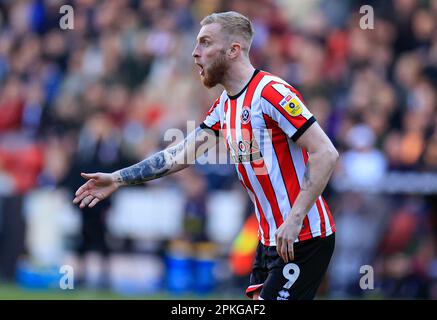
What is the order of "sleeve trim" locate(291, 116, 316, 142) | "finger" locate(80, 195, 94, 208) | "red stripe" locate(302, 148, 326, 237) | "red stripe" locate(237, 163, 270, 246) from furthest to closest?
"finger" locate(80, 195, 94, 208)
"red stripe" locate(237, 163, 270, 246)
"red stripe" locate(302, 148, 326, 237)
"sleeve trim" locate(291, 116, 316, 142)

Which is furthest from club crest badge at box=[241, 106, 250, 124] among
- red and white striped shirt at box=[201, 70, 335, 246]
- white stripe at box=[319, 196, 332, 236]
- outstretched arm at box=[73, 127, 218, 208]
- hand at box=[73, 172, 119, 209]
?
hand at box=[73, 172, 119, 209]

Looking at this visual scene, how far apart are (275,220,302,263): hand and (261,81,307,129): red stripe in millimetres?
662

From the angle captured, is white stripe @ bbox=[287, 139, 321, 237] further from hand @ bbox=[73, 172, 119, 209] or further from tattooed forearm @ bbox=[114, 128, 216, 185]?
hand @ bbox=[73, 172, 119, 209]

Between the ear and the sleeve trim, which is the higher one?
the ear

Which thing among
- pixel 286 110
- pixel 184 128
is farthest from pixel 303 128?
pixel 184 128

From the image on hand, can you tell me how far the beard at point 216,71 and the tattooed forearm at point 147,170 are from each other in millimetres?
770

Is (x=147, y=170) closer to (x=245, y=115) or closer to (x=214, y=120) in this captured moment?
(x=214, y=120)

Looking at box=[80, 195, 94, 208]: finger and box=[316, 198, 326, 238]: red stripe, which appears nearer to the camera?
box=[316, 198, 326, 238]: red stripe

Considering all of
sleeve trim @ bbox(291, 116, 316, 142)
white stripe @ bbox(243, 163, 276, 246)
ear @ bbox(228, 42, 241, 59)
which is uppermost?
ear @ bbox(228, 42, 241, 59)

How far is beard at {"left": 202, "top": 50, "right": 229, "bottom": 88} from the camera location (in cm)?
644

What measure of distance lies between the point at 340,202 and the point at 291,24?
165 inches

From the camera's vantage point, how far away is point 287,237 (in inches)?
231
